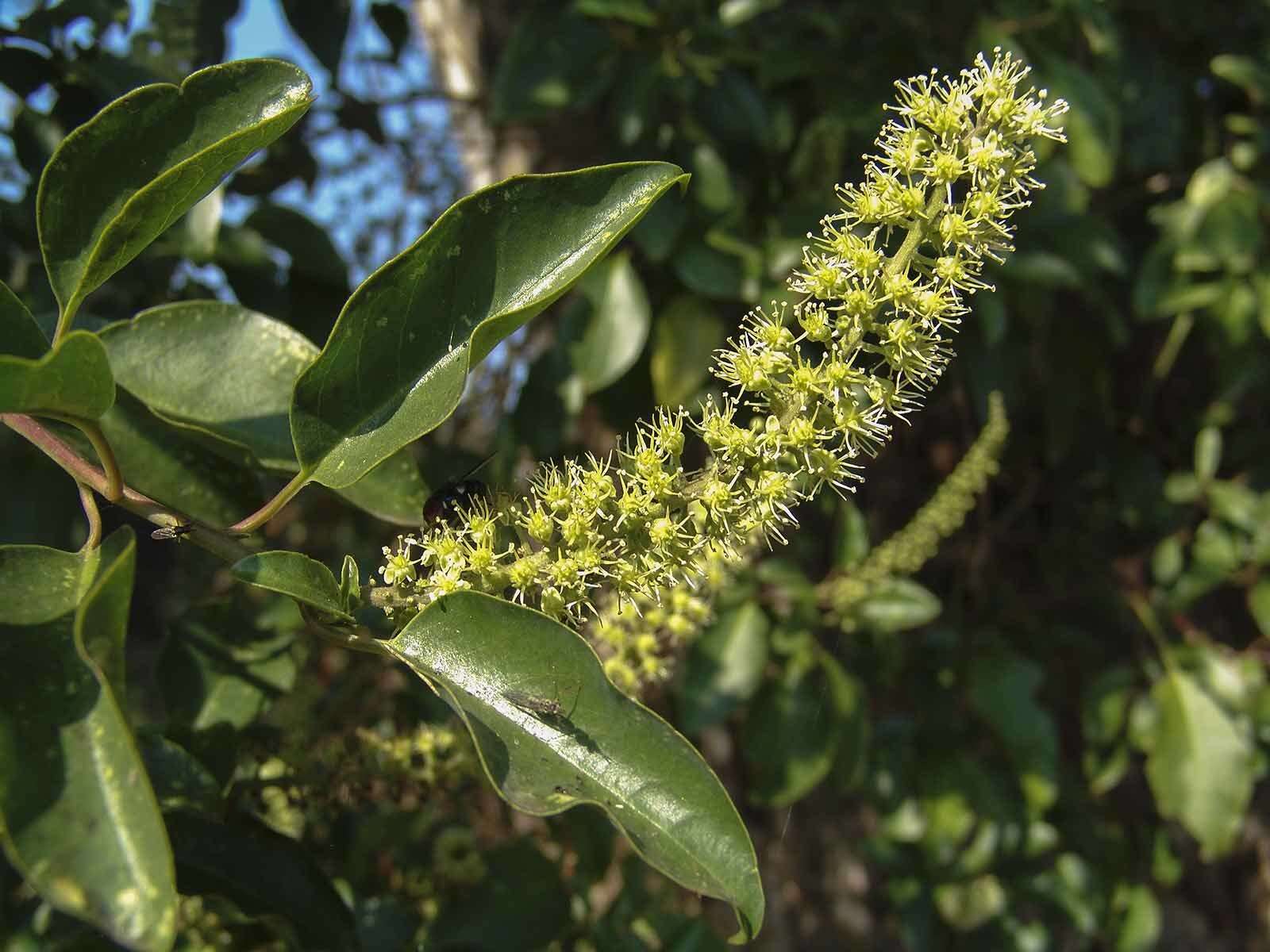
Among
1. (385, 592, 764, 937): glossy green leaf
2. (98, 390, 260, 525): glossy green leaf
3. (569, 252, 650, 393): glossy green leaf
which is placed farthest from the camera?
(569, 252, 650, 393): glossy green leaf

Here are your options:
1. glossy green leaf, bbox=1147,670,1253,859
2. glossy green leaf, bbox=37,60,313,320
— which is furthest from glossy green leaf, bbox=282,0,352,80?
glossy green leaf, bbox=1147,670,1253,859

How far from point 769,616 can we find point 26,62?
139cm

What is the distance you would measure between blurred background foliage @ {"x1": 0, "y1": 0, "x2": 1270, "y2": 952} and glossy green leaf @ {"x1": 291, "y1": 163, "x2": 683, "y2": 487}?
338 millimetres

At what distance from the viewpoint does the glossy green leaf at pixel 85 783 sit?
559 mm

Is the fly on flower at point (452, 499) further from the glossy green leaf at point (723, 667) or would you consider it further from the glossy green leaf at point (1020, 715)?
the glossy green leaf at point (1020, 715)

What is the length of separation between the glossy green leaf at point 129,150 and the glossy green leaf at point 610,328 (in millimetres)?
894

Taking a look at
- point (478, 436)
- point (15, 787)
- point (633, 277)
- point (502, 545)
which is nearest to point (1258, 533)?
point (633, 277)

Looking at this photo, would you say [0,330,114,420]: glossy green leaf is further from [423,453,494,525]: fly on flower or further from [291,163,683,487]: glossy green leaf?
[423,453,494,525]: fly on flower

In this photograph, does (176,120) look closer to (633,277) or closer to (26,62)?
(26,62)

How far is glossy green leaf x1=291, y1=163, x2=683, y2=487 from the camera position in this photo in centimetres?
75

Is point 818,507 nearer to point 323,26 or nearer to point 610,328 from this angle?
point 610,328

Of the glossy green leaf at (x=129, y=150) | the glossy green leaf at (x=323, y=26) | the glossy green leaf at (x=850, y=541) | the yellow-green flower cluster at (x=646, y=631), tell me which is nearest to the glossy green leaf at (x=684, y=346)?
the glossy green leaf at (x=850, y=541)

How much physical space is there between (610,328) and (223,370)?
31.1 inches

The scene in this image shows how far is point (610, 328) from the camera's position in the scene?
5.64ft
